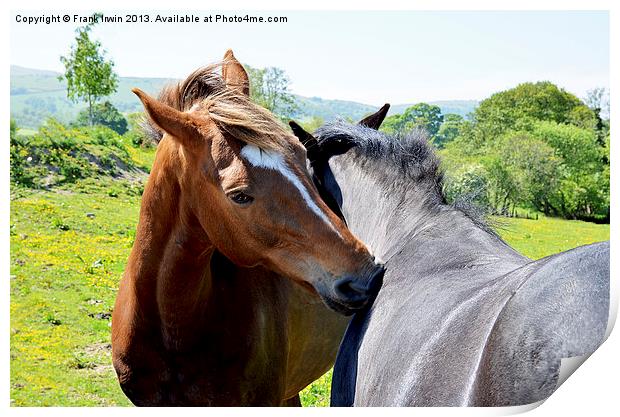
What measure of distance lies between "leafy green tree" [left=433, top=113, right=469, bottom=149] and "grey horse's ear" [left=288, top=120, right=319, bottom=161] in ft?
3.72

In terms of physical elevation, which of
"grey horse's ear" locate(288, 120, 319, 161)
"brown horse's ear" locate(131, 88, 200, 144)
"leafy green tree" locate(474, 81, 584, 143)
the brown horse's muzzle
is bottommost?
Result: the brown horse's muzzle

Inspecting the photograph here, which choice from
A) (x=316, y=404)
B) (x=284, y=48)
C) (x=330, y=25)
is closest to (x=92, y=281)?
(x=316, y=404)

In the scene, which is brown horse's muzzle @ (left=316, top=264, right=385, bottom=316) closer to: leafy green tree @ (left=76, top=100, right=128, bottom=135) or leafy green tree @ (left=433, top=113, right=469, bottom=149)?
leafy green tree @ (left=433, top=113, right=469, bottom=149)

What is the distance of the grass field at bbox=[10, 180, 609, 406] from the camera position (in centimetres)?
332

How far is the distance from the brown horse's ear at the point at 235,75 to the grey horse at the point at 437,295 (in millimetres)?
250

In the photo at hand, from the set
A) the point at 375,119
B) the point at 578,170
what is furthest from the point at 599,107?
the point at 375,119

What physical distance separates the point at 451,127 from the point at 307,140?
4.82 ft

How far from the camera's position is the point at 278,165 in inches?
85.0

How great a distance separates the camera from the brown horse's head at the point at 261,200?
2.12 meters

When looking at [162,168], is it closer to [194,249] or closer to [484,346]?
[194,249]

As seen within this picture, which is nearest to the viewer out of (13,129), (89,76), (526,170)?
(13,129)

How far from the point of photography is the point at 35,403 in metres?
3.09

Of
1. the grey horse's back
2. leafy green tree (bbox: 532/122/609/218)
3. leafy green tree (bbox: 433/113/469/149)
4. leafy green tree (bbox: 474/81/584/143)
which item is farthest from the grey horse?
leafy green tree (bbox: 474/81/584/143)

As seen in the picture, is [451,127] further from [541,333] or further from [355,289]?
[541,333]
